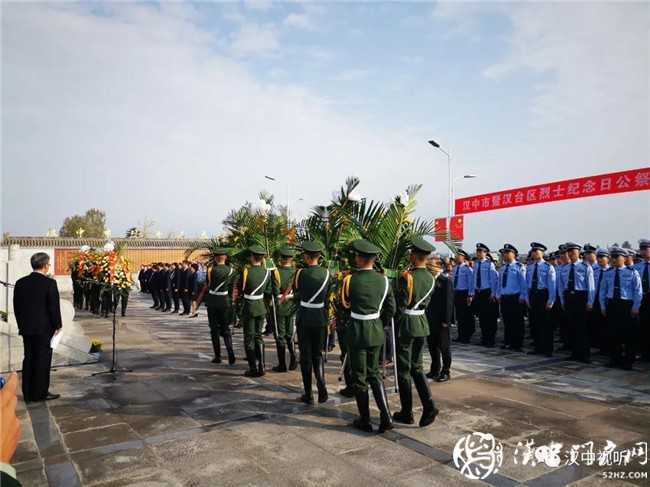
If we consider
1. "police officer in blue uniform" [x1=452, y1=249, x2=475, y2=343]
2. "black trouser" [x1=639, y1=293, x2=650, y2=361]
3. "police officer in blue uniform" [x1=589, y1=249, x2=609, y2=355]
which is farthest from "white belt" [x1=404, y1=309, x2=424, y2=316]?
"police officer in blue uniform" [x1=452, y1=249, x2=475, y2=343]

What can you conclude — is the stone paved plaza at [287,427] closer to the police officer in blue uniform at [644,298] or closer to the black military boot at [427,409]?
the black military boot at [427,409]

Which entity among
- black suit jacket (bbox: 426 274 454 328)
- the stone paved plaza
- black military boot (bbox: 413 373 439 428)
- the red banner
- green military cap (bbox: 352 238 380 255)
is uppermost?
the red banner

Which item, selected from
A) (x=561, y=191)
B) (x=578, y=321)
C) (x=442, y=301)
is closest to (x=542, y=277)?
(x=578, y=321)

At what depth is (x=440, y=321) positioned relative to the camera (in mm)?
6844

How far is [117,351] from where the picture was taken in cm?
956

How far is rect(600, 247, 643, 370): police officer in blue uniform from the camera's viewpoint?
7.89 meters

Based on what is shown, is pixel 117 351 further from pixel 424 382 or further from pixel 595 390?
pixel 595 390

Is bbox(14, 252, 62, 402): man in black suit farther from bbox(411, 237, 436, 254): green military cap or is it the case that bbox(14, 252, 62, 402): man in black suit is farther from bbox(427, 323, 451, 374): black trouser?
bbox(427, 323, 451, 374): black trouser

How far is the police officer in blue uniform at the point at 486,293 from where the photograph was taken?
10.1 metres

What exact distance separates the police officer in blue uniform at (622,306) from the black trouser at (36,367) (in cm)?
841

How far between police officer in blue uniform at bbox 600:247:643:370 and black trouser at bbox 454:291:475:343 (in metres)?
2.91

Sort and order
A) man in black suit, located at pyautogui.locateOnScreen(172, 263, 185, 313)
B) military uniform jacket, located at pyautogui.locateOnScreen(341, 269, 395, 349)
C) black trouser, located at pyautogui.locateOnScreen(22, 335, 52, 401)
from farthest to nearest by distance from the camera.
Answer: man in black suit, located at pyautogui.locateOnScreen(172, 263, 185, 313)
black trouser, located at pyautogui.locateOnScreen(22, 335, 52, 401)
military uniform jacket, located at pyautogui.locateOnScreen(341, 269, 395, 349)

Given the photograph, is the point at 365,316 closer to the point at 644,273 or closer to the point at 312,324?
the point at 312,324

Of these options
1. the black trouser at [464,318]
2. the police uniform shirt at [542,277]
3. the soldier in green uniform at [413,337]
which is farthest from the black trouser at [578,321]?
the soldier in green uniform at [413,337]
